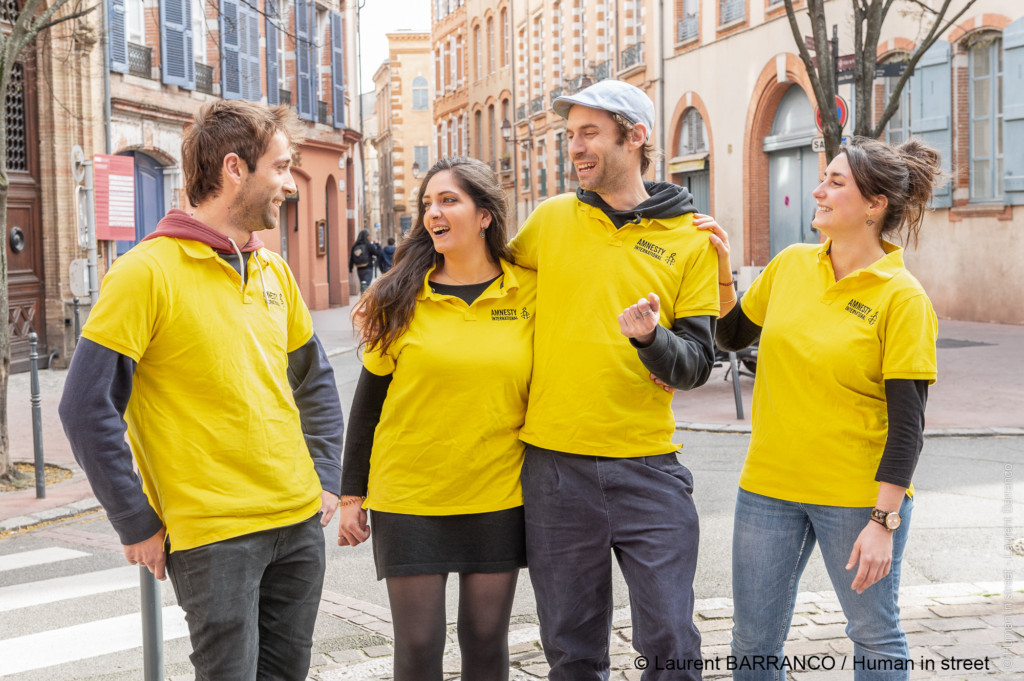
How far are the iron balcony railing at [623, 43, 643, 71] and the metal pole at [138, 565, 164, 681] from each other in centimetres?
2842

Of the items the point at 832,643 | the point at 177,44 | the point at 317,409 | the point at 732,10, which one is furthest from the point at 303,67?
the point at 317,409

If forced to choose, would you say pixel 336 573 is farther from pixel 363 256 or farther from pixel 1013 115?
pixel 363 256

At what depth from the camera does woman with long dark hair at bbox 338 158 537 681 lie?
10.3 feet

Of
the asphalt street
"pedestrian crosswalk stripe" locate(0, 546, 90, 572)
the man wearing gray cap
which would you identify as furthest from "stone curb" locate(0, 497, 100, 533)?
the man wearing gray cap

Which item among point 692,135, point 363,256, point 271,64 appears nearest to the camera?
point 271,64

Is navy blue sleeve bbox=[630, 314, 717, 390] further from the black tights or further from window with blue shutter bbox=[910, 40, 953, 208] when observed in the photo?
window with blue shutter bbox=[910, 40, 953, 208]

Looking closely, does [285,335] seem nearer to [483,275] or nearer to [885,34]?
[483,275]

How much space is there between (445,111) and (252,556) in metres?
58.1

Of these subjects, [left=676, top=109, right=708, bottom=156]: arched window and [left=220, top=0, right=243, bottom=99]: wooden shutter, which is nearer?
[left=220, top=0, right=243, bottom=99]: wooden shutter

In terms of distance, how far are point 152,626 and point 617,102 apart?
87.0 inches

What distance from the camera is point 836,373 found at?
3086 mm

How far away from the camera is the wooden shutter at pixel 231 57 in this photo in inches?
877

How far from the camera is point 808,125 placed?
2250cm

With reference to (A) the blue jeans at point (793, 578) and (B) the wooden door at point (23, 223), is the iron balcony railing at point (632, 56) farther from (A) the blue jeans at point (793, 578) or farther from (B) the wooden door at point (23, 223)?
(A) the blue jeans at point (793, 578)
